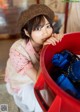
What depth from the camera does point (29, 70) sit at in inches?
32.8

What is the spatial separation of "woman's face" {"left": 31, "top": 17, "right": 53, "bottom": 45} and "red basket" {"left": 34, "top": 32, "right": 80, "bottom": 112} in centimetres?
5

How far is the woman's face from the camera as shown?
810 mm

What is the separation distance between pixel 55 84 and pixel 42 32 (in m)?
0.30

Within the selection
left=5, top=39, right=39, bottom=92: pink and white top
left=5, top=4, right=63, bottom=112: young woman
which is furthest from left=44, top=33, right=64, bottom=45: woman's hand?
left=5, top=39, right=39, bottom=92: pink and white top

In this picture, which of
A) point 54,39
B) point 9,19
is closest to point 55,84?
point 54,39

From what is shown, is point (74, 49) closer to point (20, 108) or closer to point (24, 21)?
point (24, 21)

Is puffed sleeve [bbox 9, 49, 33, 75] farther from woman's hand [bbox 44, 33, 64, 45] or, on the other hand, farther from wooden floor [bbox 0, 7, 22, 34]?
wooden floor [bbox 0, 7, 22, 34]

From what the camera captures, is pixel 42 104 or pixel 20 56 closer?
pixel 42 104

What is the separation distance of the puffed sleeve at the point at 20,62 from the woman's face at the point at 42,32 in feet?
0.31

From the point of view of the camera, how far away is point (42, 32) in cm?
81

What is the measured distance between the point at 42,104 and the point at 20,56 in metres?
0.25

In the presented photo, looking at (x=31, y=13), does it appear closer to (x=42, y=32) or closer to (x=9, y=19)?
(x=42, y=32)

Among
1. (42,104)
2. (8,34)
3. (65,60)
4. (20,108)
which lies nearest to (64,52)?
(65,60)

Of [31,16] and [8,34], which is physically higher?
[31,16]
